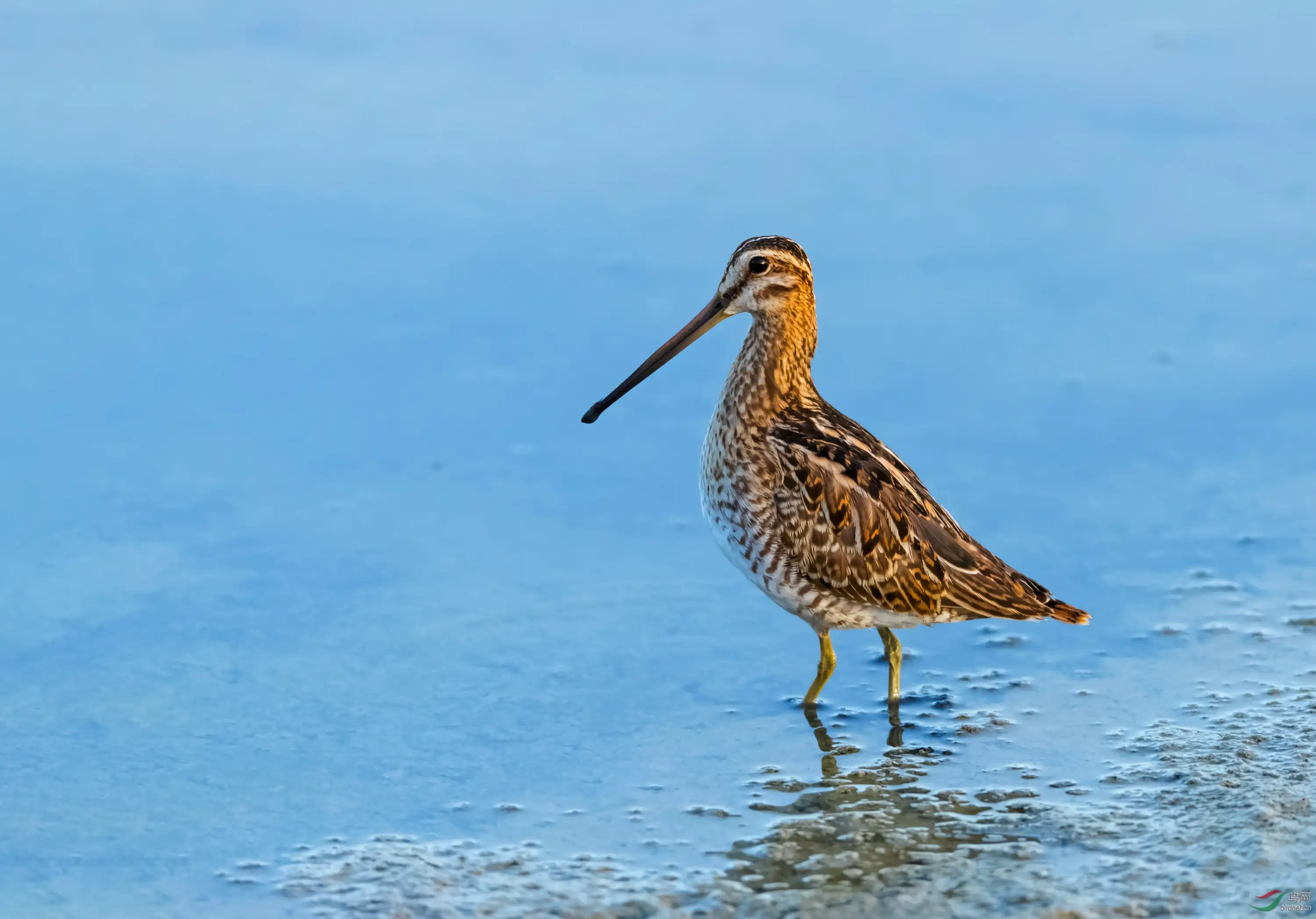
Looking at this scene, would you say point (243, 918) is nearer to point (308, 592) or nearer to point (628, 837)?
point (628, 837)

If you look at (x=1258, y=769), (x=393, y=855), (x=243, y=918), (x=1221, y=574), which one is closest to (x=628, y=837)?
(x=393, y=855)

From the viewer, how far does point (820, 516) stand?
6848mm

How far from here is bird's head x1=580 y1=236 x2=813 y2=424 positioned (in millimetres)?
7238

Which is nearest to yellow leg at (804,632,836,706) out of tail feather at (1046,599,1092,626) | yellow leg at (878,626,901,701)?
yellow leg at (878,626,901,701)

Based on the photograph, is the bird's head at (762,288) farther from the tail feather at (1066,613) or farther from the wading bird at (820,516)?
the tail feather at (1066,613)

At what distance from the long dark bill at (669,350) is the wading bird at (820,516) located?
0.55ft

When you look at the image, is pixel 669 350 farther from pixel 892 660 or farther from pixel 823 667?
pixel 892 660

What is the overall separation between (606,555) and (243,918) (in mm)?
2753

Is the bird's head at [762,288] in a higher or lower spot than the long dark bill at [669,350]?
higher

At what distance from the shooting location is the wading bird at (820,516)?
269 inches

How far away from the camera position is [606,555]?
307 inches

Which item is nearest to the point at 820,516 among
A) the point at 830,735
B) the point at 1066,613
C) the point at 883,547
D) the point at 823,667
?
the point at 883,547

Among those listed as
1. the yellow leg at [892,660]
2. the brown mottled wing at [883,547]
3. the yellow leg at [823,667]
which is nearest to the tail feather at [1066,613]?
the brown mottled wing at [883,547]

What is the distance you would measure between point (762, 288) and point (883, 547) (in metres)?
1.25
